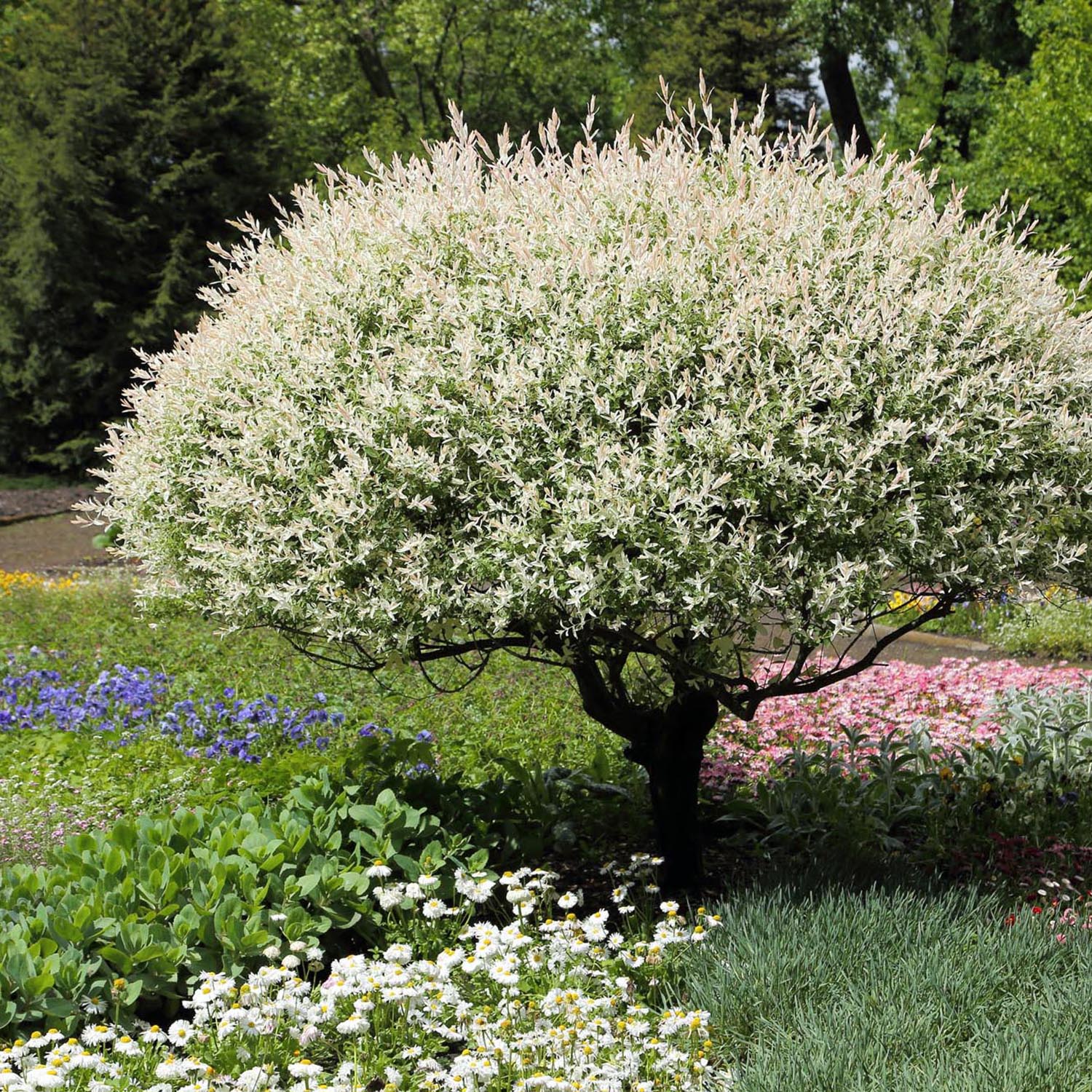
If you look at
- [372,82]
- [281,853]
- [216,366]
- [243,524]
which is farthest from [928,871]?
[372,82]

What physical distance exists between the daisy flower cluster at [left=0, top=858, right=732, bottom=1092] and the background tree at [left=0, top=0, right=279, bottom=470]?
18393mm

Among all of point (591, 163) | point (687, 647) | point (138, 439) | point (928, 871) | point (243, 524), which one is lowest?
point (928, 871)

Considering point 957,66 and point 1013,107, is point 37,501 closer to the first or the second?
point 1013,107

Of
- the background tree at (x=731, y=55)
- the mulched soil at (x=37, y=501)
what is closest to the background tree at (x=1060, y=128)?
the background tree at (x=731, y=55)

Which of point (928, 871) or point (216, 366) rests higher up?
point (216, 366)

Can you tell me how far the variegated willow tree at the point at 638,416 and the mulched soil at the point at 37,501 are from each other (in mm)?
14012

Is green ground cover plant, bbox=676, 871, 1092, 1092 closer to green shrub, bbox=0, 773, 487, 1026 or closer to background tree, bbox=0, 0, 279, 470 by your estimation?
green shrub, bbox=0, 773, 487, 1026

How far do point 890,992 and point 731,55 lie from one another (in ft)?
79.5

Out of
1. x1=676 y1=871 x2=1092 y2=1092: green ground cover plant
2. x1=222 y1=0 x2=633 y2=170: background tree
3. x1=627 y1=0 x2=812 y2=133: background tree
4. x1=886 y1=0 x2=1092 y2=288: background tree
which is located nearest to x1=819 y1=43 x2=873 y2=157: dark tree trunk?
x1=886 y1=0 x2=1092 y2=288: background tree

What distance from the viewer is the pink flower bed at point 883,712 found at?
704 centimetres

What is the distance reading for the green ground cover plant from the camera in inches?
122

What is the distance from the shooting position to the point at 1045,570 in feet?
13.8

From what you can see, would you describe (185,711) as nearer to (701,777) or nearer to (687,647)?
(701,777)

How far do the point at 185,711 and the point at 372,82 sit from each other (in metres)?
23.6
